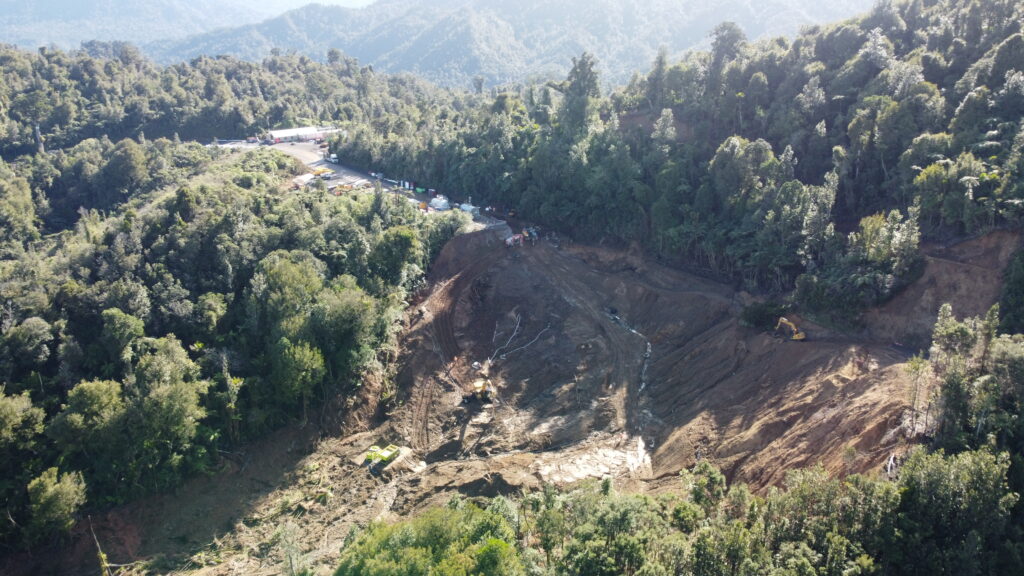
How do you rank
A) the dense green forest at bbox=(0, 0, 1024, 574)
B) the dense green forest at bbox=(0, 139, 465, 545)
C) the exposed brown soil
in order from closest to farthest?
the dense green forest at bbox=(0, 0, 1024, 574) < the dense green forest at bbox=(0, 139, 465, 545) < the exposed brown soil

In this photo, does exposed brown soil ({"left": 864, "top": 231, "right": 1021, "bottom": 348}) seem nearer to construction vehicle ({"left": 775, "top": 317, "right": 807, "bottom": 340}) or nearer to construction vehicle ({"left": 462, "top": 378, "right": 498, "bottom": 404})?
construction vehicle ({"left": 775, "top": 317, "right": 807, "bottom": 340})

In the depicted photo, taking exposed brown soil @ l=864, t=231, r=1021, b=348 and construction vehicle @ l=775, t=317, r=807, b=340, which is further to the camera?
construction vehicle @ l=775, t=317, r=807, b=340

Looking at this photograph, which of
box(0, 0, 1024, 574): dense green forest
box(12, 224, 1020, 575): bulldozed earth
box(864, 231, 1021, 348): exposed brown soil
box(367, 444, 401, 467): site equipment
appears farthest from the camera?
box(367, 444, 401, 467): site equipment

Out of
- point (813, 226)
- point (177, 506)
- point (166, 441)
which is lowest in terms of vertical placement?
point (177, 506)

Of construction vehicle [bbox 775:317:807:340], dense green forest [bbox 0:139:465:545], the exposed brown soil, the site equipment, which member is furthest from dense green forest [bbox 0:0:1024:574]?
the site equipment

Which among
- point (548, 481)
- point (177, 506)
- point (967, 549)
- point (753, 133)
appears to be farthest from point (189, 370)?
point (753, 133)

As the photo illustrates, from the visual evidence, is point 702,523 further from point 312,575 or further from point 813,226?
point 813,226

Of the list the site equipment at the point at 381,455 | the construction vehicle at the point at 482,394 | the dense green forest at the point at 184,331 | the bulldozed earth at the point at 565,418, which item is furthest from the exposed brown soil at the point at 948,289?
the dense green forest at the point at 184,331
